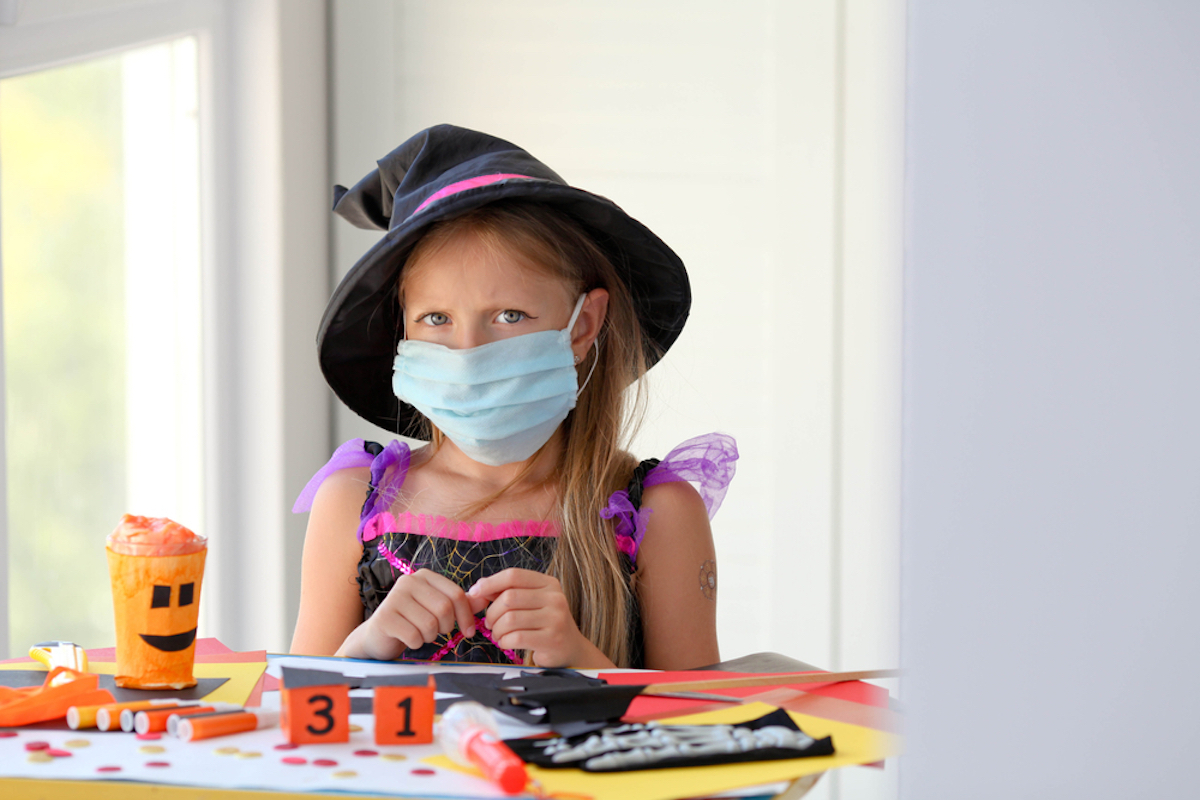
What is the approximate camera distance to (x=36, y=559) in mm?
1619

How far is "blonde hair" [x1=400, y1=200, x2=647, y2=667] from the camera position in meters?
1.00

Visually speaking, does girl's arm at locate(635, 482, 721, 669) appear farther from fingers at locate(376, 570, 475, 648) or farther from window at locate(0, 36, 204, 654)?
window at locate(0, 36, 204, 654)

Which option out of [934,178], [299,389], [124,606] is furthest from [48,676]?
[299,389]

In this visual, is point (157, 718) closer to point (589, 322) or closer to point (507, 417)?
point (507, 417)

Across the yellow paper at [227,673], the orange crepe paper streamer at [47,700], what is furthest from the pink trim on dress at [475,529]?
the orange crepe paper streamer at [47,700]

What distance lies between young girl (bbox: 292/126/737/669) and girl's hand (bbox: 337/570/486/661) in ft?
0.57

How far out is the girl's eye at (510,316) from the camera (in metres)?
0.98

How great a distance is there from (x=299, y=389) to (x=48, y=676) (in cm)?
129

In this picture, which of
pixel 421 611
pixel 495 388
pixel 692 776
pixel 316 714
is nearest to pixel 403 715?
pixel 316 714

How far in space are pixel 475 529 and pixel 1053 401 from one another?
71cm

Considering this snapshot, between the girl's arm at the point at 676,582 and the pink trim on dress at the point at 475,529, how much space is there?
4.1 inches

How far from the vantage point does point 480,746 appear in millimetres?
450

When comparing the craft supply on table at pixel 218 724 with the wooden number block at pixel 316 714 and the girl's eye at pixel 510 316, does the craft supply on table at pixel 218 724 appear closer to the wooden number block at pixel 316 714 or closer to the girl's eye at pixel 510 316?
the wooden number block at pixel 316 714

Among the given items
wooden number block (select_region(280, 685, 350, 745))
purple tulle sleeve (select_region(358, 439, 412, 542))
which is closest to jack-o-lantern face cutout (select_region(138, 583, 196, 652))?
wooden number block (select_region(280, 685, 350, 745))
